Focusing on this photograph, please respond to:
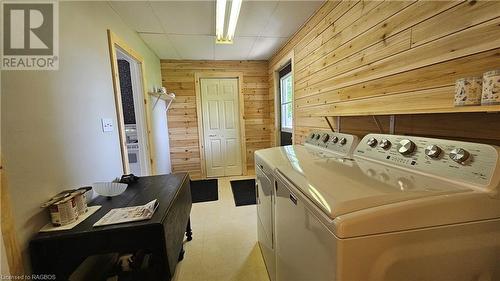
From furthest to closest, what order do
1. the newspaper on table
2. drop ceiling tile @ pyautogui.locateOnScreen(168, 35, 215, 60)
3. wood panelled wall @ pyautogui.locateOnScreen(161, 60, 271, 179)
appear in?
wood panelled wall @ pyautogui.locateOnScreen(161, 60, 271, 179)
drop ceiling tile @ pyautogui.locateOnScreen(168, 35, 215, 60)
the newspaper on table

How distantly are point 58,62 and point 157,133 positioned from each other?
2.10m

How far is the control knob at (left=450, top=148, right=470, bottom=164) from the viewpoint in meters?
0.81

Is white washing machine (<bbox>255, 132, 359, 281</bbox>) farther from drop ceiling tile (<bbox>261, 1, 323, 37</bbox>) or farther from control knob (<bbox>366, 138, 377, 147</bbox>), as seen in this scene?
drop ceiling tile (<bbox>261, 1, 323, 37</bbox>)

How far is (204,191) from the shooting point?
3.62m

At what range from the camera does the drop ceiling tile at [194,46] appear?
2943 mm

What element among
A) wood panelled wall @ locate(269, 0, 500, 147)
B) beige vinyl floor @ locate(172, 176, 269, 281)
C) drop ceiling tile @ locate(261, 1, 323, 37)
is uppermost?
drop ceiling tile @ locate(261, 1, 323, 37)

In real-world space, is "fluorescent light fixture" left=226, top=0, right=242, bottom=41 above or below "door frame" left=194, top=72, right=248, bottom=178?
above

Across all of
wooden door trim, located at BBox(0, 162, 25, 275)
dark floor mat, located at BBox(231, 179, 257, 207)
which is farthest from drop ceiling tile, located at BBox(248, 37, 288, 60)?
wooden door trim, located at BBox(0, 162, 25, 275)

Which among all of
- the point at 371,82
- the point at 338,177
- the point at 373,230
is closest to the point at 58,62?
the point at 338,177

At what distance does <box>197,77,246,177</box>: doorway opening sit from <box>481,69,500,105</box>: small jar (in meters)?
3.69

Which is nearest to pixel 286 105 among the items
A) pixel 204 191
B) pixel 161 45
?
pixel 204 191

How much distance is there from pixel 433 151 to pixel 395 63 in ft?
2.32

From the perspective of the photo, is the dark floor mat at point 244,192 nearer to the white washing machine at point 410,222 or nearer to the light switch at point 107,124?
the light switch at point 107,124

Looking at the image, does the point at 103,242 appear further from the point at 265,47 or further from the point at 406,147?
the point at 265,47
